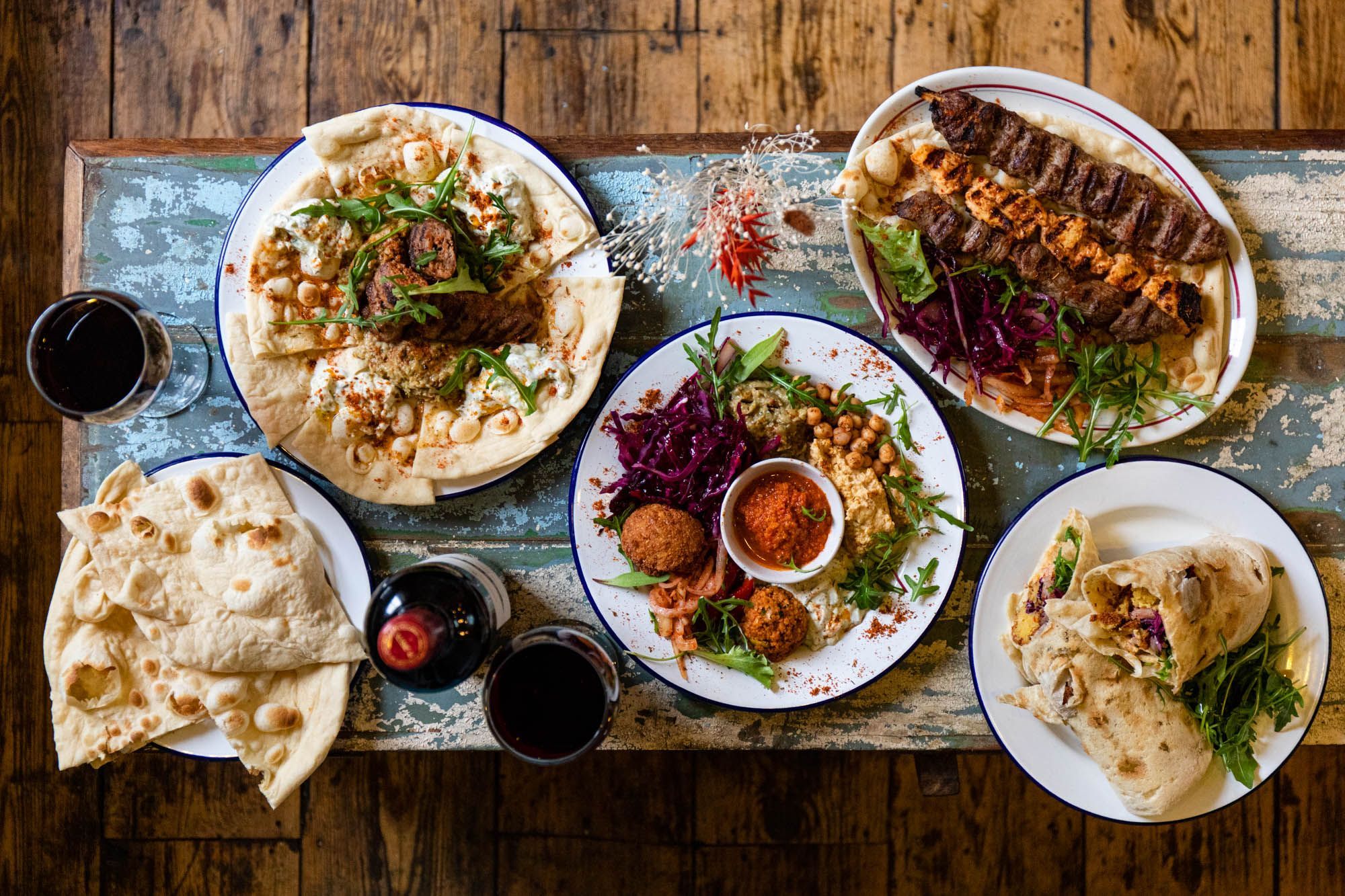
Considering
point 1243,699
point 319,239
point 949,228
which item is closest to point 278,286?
point 319,239

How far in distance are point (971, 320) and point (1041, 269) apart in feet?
0.71

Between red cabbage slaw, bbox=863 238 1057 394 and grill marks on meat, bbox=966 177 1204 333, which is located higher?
grill marks on meat, bbox=966 177 1204 333

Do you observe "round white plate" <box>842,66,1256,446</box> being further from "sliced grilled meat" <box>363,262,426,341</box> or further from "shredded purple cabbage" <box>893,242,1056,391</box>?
"sliced grilled meat" <box>363,262,426,341</box>

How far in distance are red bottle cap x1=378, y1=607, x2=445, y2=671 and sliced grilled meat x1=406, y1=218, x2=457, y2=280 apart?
2.68 ft

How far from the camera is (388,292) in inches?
85.0

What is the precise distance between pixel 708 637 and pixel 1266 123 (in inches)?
100

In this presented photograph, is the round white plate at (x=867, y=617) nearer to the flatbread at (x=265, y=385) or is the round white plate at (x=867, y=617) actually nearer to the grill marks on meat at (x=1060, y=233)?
the grill marks on meat at (x=1060, y=233)

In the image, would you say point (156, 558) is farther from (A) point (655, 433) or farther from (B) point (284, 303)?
(A) point (655, 433)

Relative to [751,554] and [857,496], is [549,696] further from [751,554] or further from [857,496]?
[857,496]

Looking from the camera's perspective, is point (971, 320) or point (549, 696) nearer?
point (549, 696)

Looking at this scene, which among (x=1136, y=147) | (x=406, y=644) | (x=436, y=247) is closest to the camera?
(x=406, y=644)

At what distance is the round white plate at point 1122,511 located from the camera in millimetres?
2180

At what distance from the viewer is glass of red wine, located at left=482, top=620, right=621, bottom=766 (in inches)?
78.3

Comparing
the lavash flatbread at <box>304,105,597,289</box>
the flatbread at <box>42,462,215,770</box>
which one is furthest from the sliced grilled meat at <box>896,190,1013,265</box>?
the flatbread at <box>42,462,215,770</box>
